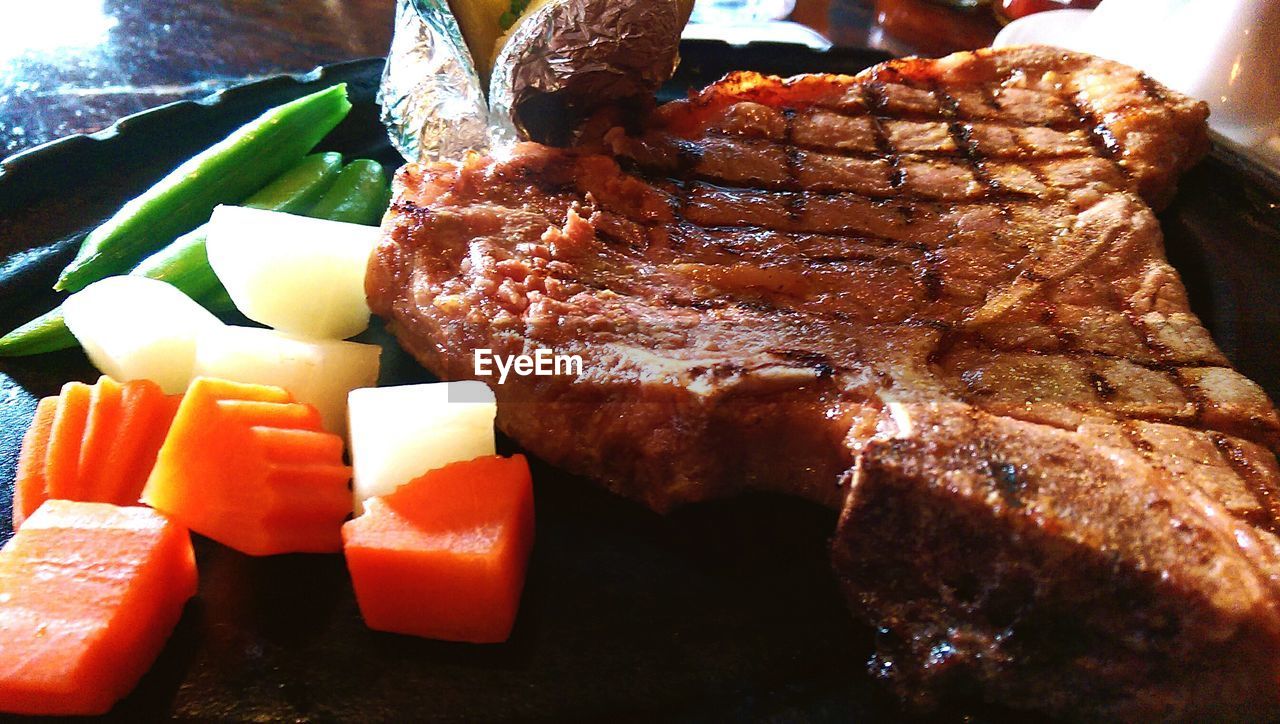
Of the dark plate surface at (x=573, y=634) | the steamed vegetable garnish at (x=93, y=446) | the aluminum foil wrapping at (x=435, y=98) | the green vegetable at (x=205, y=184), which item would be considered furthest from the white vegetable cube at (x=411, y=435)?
the aluminum foil wrapping at (x=435, y=98)

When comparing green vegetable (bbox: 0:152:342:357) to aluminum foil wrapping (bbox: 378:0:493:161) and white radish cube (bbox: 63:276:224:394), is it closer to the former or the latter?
white radish cube (bbox: 63:276:224:394)

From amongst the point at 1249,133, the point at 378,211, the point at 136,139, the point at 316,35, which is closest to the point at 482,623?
the point at 378,211

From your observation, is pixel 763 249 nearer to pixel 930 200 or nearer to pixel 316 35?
pixel 930 200

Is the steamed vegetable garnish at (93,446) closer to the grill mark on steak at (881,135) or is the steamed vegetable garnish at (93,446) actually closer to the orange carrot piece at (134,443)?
the orange carrot piece at (134,443)

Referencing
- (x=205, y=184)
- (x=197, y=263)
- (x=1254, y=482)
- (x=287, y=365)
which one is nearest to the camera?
(x=1254, y=482)

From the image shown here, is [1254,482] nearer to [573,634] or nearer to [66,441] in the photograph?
[573,634]

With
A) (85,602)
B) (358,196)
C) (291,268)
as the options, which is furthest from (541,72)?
(85,602)

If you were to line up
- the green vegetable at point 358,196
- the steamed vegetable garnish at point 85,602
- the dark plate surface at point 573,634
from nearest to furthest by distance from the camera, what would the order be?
the steamed vegetable garnish at point 85,602
the dark plate surface at point 573,634
the green vegetable at point 358,196
